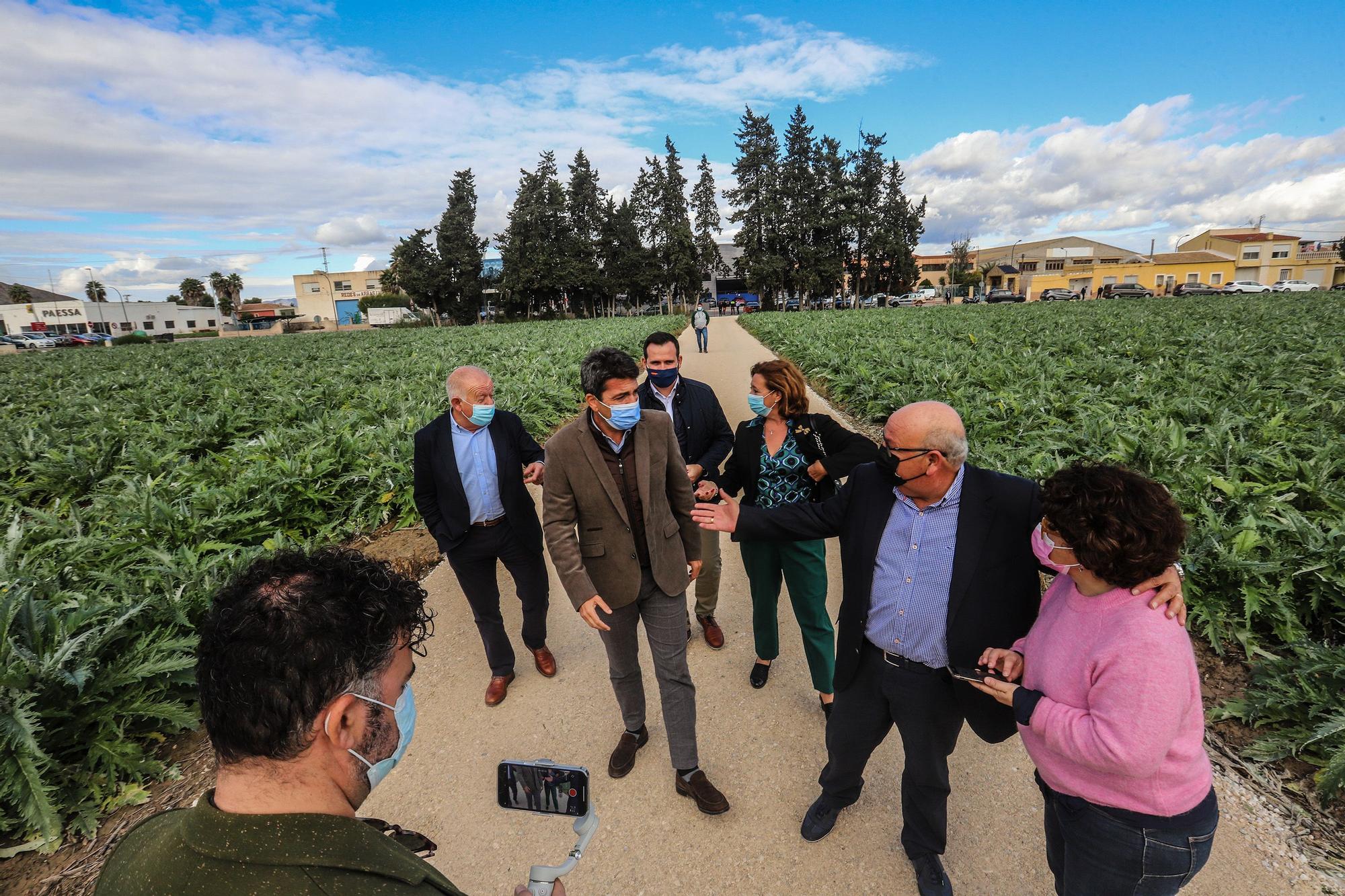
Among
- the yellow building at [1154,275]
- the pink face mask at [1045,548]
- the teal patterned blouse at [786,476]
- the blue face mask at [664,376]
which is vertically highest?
the yellow building at [1154,275]

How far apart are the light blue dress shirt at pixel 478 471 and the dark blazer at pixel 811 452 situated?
151 cm

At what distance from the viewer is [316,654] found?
117cm

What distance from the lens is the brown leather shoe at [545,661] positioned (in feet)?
13.5

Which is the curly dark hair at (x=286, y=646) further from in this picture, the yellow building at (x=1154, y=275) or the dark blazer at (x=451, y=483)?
the yellow building at (x=1154, y=275)

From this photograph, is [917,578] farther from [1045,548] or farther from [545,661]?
[545,661]

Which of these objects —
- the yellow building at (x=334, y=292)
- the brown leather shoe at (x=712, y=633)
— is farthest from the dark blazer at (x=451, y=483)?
the yellow building at (x=334, y=292)

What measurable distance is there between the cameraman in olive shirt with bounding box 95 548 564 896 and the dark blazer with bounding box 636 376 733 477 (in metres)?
3.14

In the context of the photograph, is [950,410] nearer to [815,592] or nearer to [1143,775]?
[1143,775]

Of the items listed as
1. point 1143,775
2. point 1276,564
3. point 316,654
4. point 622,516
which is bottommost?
point 1276,564

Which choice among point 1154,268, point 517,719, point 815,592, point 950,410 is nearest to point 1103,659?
point 950,410

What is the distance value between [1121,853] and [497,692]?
332 centimetres

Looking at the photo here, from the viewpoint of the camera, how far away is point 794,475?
11.4ft

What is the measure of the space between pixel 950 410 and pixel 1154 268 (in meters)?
99.1

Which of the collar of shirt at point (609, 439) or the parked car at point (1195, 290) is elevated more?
the parked car at point (1195, 290)
